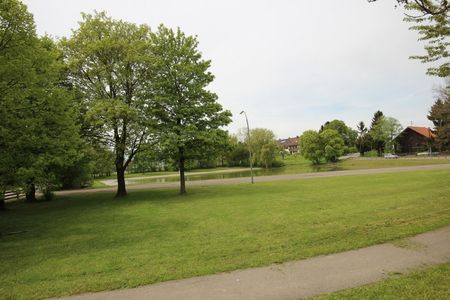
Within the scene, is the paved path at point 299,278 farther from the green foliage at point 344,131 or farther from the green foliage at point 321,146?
the green foliage at point 344,131

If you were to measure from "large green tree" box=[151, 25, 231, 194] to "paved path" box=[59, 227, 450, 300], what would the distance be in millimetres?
14744

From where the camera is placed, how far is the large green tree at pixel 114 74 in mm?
21406

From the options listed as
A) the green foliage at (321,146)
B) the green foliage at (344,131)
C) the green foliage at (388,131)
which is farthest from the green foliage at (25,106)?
the green foliage at (344,131)

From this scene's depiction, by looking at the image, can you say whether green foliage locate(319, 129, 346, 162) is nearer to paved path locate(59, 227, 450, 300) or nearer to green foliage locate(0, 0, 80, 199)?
green foliage locate(0, 0, 80, 199)

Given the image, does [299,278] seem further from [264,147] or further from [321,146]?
[321,146]

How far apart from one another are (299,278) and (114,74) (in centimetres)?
2106

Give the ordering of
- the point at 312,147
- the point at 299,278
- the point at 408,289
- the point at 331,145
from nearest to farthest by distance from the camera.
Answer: the point at 408,289 → the point at 299,278 → the point at 331,145 → the point at 312,147

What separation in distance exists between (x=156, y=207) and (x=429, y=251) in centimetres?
1329

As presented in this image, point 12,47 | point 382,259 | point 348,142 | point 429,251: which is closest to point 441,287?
point 382,259

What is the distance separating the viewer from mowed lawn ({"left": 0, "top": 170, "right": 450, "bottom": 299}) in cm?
645

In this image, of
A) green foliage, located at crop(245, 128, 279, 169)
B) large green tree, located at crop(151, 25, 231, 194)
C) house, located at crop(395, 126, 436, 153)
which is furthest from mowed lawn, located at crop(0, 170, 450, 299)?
house, located at crop(395, 126, 436, 153)

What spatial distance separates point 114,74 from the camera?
2231cm

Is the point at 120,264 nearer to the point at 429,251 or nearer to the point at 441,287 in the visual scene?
the point at 441,287

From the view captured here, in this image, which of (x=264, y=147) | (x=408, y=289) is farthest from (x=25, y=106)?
(x=264, y=147)
